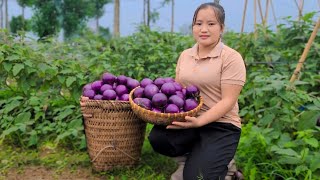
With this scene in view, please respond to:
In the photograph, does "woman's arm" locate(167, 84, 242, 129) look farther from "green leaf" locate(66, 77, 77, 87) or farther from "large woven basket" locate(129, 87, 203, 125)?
"green leaf" locate(66, 77, 77, 87)

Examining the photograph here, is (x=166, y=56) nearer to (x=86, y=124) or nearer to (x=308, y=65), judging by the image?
(x=308, y=65)

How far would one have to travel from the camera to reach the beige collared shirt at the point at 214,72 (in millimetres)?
1958

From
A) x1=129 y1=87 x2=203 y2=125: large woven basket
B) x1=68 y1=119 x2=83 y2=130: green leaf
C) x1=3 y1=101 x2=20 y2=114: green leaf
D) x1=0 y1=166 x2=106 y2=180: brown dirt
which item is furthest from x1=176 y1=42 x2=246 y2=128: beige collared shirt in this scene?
x1=3 y1=101 x2=20 y2=114: green leaf

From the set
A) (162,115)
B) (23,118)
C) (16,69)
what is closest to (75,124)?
(23,118)

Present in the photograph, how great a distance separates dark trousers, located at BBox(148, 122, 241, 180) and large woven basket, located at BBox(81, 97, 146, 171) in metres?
0.21

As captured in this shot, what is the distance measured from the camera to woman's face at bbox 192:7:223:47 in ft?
6.36

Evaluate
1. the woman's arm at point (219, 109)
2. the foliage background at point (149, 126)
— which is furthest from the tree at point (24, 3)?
the woman's arm at point (219, 109)

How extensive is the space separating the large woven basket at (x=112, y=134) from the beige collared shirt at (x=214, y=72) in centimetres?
39

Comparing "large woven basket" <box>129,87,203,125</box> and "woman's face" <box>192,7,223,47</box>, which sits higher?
"woman's face" <box>192,7,223,47</box>

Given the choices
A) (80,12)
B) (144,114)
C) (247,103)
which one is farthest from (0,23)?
(144,114)

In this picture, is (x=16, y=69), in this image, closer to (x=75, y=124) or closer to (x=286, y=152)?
(x=75, y=124)

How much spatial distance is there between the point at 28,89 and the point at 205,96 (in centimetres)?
137

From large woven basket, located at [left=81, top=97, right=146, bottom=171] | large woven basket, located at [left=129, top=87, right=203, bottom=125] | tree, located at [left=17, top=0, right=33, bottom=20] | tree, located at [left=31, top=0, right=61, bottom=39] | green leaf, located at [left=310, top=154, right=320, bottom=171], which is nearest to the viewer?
large woven basket, located at [left=129, top=87, right=203, bottom=125]

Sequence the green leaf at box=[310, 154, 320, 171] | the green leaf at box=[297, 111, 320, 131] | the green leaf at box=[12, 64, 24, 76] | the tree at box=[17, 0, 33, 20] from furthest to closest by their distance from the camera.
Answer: the tree at box=[17, 0, 33, 20] < the green leaf at box=[12, 64, 24, 76] < the green leaf at box=[297, 111, 320, 131] < the green leaf at box=[310, 154, 320, 171]
